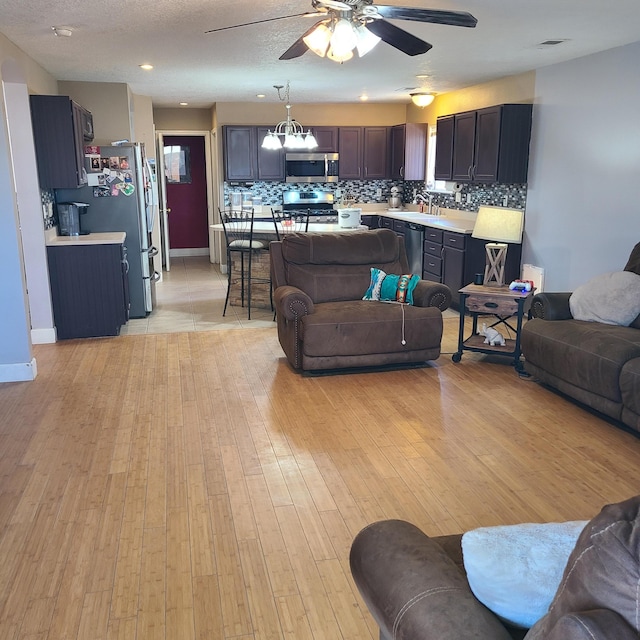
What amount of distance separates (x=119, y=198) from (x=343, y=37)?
4.05 metres

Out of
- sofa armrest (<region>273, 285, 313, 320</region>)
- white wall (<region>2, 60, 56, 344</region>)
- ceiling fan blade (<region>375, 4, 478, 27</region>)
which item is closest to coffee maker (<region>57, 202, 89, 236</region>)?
white wall (<region>2, 60, 56, 344</region>)

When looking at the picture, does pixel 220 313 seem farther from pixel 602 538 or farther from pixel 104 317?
pixel 602 538

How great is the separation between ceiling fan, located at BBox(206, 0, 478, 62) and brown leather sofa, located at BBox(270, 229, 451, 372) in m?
2.02

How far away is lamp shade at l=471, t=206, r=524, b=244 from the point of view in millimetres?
6008

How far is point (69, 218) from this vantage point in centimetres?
611

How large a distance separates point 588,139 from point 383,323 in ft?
8.78

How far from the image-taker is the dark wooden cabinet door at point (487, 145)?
648cm

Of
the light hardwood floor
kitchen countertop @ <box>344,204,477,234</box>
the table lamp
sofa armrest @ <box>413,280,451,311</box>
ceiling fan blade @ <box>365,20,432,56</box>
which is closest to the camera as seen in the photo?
the light hardwood floor

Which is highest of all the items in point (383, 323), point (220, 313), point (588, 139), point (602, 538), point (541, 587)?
point (588, 139)

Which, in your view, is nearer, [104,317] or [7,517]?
[7,517]

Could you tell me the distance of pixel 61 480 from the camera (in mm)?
3180

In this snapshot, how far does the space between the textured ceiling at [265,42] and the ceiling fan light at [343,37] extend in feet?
3.11

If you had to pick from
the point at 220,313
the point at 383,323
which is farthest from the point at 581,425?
the point at 220,313

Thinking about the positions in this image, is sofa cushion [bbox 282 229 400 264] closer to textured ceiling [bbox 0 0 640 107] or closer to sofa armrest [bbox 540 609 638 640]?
textured ceiling [bbox 0 0 640 107]
